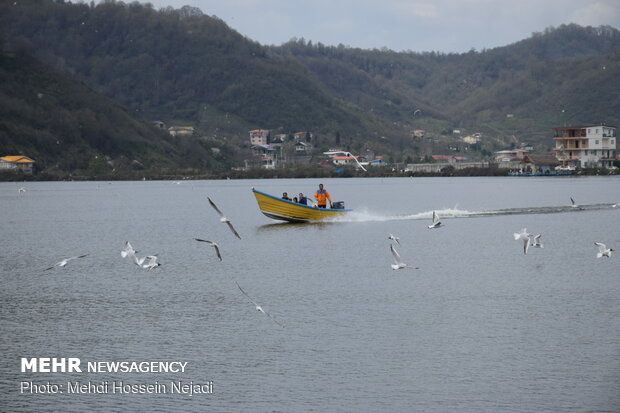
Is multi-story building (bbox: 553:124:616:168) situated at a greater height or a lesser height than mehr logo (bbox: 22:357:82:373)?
greater

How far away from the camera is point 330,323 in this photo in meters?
23.2

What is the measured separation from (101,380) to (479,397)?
8198 millimetres

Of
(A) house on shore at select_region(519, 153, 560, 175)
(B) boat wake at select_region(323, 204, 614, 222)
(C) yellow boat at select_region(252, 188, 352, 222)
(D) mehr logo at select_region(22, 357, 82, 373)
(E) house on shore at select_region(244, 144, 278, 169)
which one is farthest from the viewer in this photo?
(E) house on shore at select_region(244, 144, 278, 169)

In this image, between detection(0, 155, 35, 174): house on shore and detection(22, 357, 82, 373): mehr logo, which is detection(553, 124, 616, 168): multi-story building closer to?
detection(0, 155, 35, 174): house on shore

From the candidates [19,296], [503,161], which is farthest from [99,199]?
[503,161]

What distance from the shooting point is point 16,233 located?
53.8m

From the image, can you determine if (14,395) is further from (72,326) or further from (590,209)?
(590,209)

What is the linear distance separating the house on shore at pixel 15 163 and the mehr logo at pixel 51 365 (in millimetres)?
136807

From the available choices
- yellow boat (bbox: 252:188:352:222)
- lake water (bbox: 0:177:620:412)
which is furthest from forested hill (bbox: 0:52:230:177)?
lake water (bbox: 0:177:620:412)

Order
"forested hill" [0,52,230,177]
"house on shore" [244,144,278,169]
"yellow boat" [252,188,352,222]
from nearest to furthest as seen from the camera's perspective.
Result: "yellow boat" [252,188,352,222] < "forested hill" [0,52,230,177] < "house on shore" [244,144,278,169]

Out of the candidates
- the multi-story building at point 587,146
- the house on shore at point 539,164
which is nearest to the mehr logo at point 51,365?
the multi-story building at point 587,146

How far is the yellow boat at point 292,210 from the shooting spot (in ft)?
160

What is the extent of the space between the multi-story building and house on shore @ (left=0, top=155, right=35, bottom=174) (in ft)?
307

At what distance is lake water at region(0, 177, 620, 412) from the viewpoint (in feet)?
56.7
